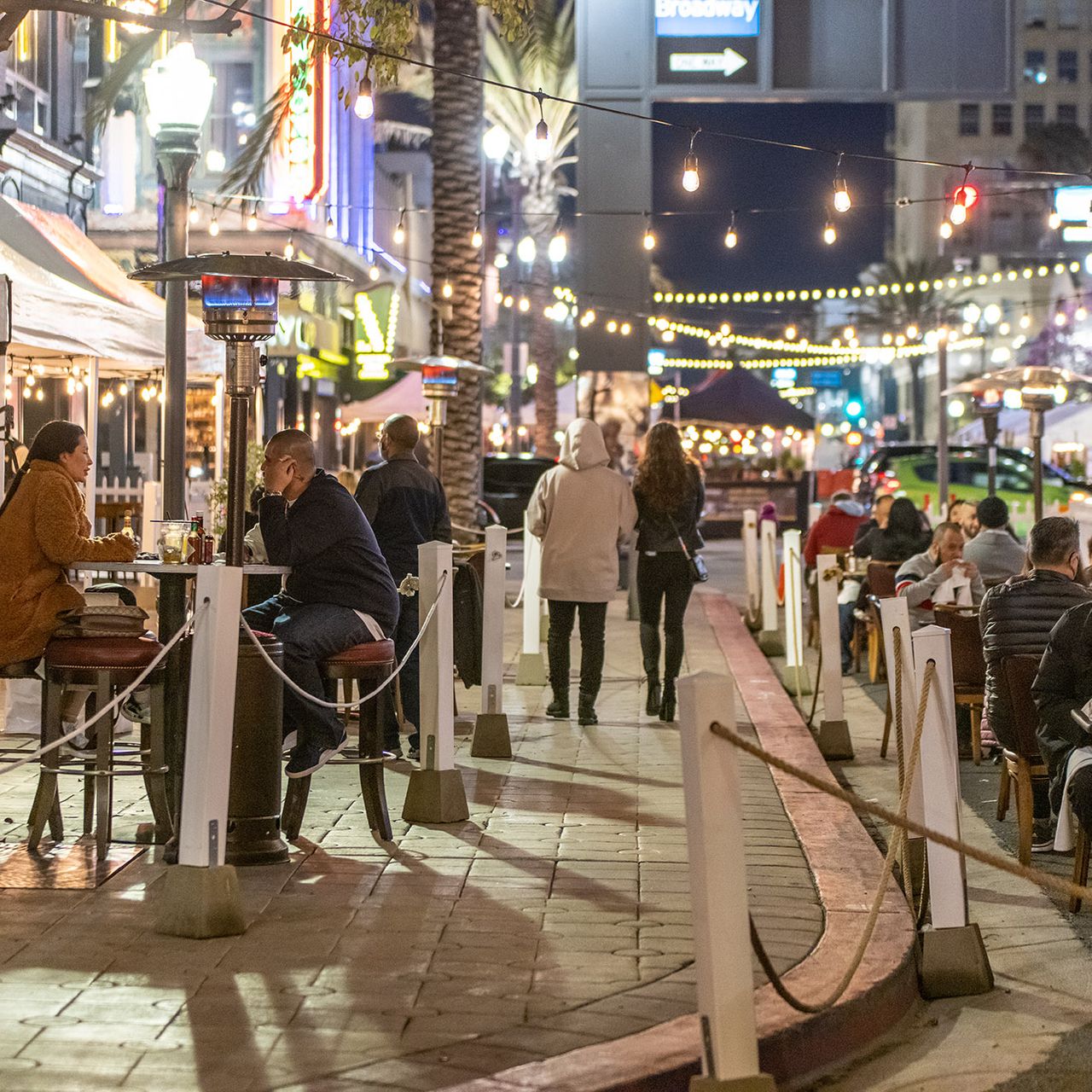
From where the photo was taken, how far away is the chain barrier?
4.45 meters

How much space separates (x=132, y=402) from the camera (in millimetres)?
24000

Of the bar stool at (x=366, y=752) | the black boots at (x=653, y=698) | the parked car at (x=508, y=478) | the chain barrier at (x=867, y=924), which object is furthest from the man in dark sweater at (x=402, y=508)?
the parked car at (x=508, y=478)

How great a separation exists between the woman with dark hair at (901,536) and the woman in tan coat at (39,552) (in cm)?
913

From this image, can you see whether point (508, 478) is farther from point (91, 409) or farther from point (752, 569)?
point (91, 409)

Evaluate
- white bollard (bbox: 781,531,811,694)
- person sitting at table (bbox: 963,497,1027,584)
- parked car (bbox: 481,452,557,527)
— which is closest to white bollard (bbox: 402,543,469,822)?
person sitting at table (bbox: 963,497,1027,584)

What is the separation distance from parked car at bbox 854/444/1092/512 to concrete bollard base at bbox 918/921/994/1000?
2640 centimetres

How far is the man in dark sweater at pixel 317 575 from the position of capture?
24.5 feet

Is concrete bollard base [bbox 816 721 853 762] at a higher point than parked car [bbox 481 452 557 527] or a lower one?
lower

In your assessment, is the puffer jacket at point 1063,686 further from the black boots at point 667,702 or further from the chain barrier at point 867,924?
the black boots at point 667,702

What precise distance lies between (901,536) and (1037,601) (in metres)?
7.03

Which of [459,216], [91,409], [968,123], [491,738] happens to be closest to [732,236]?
[459,216]

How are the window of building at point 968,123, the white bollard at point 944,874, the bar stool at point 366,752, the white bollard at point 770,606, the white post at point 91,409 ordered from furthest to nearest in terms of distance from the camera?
1. the window of building at point 968,123
2. the white bollard at point 770,606
3. the white post at point 91,409
4. the bar stool at point 366,752
5. the white bollard at point 944,874

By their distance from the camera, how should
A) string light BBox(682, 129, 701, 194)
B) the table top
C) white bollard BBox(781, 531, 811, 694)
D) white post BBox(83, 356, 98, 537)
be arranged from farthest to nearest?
string light BBox(682, 129, 701, 194), white post BBox(83, 356, 98, 537), white bollard BBox(781, 531, 811, 694), the table top

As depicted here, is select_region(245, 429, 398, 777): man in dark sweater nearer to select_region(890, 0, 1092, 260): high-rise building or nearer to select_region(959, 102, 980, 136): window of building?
select_region(890, 0, 1092, 260): high-rise building
